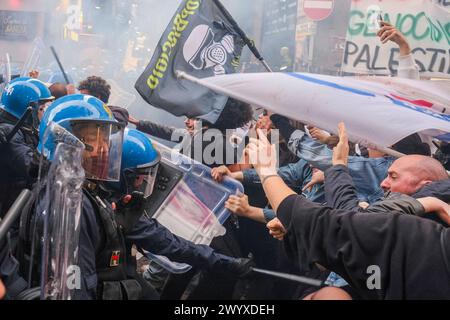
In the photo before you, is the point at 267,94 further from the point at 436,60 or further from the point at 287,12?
the point at 287,12

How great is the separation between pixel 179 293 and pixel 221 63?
Result: 1.70 meters

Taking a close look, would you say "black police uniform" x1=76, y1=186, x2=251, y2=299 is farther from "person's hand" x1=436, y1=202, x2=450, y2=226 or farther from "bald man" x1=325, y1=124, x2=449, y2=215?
"person's hand" x1=436, y1=202, x2=450, y2=226

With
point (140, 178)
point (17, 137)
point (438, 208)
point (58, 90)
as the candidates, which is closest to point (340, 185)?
point (438, 208)

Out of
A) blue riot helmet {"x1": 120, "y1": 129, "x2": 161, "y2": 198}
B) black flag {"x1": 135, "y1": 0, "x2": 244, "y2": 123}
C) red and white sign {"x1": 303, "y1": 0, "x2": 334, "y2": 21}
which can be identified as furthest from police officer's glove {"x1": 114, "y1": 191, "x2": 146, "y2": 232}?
red and white sign {"x1": 303, "y1": 0, "x2": 334, "y2": 21}

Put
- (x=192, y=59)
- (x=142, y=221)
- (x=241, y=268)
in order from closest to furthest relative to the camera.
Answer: (x=142, y=221) < (x=241, y=268) < (x=192, y=59)

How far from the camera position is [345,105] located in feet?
8.23

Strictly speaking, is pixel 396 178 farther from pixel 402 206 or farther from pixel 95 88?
pixel 95 88

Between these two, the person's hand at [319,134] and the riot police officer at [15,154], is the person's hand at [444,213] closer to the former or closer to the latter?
the person's hand at [319,134]

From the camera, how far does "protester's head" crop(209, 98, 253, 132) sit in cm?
451

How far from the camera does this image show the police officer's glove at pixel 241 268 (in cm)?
324

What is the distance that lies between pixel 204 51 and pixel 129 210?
76.5 inches

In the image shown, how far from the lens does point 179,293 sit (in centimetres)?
387

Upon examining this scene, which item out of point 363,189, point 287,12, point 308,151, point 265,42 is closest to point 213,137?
point 308,151

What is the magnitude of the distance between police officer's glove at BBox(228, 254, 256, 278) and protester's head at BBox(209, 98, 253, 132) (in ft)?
4.81
